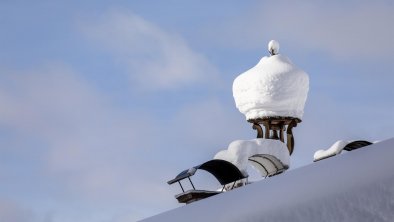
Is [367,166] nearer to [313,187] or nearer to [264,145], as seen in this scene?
[313,187]

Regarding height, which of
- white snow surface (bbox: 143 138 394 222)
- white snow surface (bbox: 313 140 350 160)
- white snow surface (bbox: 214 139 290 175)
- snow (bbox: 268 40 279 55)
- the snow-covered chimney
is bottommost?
white snow surface (bbox: 143 138 394 222)

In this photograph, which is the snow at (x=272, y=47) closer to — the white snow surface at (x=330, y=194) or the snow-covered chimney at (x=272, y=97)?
the snow-covered chimney at (x=272, y=97)

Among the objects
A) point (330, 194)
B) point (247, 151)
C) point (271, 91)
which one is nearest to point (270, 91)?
point (271, 91)

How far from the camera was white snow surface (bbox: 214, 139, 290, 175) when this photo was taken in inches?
460

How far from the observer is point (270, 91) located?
1437 cm

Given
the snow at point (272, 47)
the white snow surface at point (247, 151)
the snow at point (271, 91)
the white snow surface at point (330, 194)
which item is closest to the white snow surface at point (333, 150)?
the white snow surface at point (247, 151)

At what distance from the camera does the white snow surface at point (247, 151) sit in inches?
460

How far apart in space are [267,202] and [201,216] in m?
0.48

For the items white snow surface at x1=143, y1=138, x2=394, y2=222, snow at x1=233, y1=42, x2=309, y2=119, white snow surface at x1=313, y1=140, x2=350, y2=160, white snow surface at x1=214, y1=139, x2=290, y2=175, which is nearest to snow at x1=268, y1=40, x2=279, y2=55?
snow at x1=233, y1=42, x2=309, y2=119

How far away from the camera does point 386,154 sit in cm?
212

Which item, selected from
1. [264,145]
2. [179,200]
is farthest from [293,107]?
[179,200]

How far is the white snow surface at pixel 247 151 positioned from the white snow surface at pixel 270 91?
1516mm

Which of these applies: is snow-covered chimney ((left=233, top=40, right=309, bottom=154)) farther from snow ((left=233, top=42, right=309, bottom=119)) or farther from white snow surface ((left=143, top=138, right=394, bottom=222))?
white snow surface ((left=143, top=138, right=394, bottom=222))

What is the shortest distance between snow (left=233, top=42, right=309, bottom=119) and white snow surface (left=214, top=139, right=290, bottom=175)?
1.52 meters
